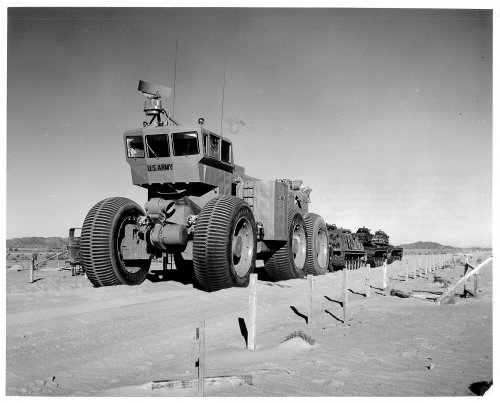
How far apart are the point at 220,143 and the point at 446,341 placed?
28.8 feet

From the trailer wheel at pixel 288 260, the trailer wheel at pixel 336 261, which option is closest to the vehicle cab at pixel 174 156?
the trailer wheel at pixel 288 260

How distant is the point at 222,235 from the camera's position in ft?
38.6

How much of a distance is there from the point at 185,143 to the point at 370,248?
24263 mm

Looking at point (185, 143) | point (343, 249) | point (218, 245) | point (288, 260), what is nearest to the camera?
point (218, 245)

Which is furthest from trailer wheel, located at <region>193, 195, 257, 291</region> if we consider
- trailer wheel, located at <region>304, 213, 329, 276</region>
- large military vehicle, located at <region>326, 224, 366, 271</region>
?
large military vehicle, located at <region>326, 224, 366, 271</region>

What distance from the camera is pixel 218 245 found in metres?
11.7

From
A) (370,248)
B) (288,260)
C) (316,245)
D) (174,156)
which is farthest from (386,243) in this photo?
(174,156)

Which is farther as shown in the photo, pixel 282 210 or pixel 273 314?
pixel 282 210

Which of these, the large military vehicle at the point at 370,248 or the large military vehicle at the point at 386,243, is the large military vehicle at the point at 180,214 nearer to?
the large military vehicle at the point at 370,248

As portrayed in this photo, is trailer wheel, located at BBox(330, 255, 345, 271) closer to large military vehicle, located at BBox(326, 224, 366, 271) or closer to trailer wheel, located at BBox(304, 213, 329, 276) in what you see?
large military vehicle, located at BBox(326, 224, 366, 271)

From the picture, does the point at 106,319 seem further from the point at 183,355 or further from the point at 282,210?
the point at 282,210

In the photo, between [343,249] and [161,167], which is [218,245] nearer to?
[161,167]
